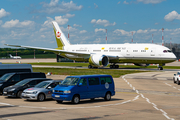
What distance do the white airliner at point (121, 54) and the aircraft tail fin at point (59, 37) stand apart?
1986 mm

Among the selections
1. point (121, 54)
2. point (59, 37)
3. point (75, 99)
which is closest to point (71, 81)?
point (75, 99)

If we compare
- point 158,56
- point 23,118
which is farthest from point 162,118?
point 158,56

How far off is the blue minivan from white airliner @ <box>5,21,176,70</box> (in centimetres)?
3488

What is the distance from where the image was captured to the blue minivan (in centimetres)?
1808

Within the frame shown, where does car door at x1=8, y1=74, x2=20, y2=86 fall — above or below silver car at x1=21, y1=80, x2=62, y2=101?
above

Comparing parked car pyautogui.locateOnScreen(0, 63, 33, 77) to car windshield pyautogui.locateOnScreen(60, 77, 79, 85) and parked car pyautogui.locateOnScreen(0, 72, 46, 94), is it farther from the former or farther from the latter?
car windshield pyautogui.locateOnScreen(60, 77, 79, 85)

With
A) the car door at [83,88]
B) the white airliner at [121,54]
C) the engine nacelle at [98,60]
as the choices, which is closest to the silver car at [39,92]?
the car door at [83,88]

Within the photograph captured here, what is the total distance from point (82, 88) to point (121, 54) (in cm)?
4006

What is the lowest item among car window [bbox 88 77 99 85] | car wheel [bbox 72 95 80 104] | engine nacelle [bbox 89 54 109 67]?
car wheel [bbox 72 95 80 104]

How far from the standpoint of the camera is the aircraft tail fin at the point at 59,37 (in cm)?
7056

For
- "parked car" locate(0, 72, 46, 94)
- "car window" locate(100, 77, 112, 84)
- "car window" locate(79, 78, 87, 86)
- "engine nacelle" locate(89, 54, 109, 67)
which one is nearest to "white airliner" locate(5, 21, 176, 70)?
"engine nacelle" locate(89, 54, 109, 67)

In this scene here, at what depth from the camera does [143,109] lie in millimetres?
16234

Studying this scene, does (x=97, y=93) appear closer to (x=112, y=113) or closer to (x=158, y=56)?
(x=112, y=113)

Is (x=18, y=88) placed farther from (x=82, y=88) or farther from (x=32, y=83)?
(x=82, y=88)
